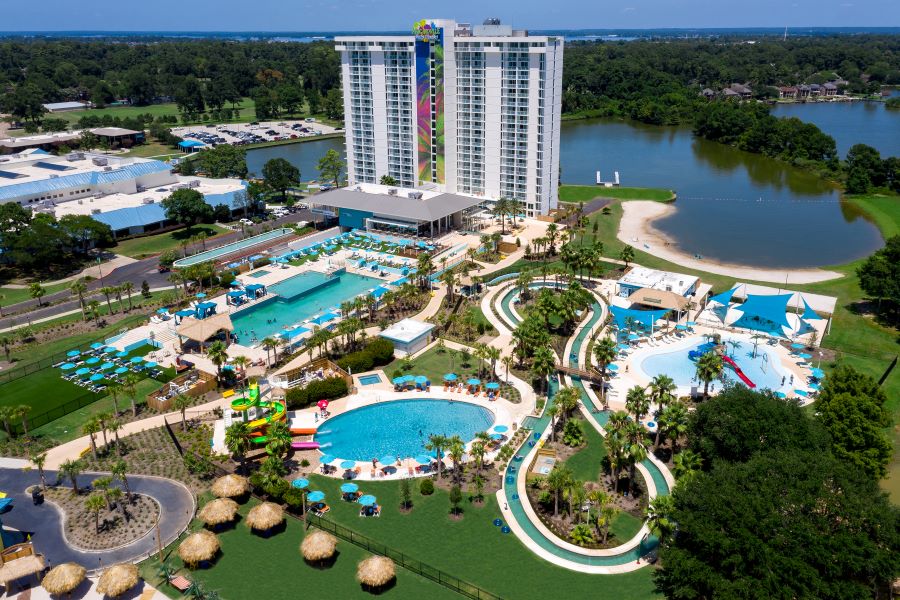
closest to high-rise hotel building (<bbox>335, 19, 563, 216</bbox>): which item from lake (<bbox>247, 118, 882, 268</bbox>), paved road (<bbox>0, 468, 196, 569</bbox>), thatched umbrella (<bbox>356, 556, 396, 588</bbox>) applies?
lake (<bbox>247, 118, 882, 268</bbox>)

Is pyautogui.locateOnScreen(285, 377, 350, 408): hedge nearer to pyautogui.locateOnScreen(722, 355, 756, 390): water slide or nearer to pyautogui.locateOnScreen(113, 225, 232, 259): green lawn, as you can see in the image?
pyautogui.locateOnScreen(722, 355, 756, 390): water slide

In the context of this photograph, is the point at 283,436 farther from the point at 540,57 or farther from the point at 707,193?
the point at 707,193

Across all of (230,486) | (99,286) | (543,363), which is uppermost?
(543,363)

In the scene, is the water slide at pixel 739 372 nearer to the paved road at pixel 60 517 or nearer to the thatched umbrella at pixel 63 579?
the paved road at pixel 60 517

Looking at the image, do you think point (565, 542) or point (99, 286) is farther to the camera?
point (99, 286)

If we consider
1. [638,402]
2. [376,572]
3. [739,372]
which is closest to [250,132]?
[739,372]

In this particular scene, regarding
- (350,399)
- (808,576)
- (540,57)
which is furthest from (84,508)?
(540,57)

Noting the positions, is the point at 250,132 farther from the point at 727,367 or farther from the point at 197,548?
the point at 197,548
